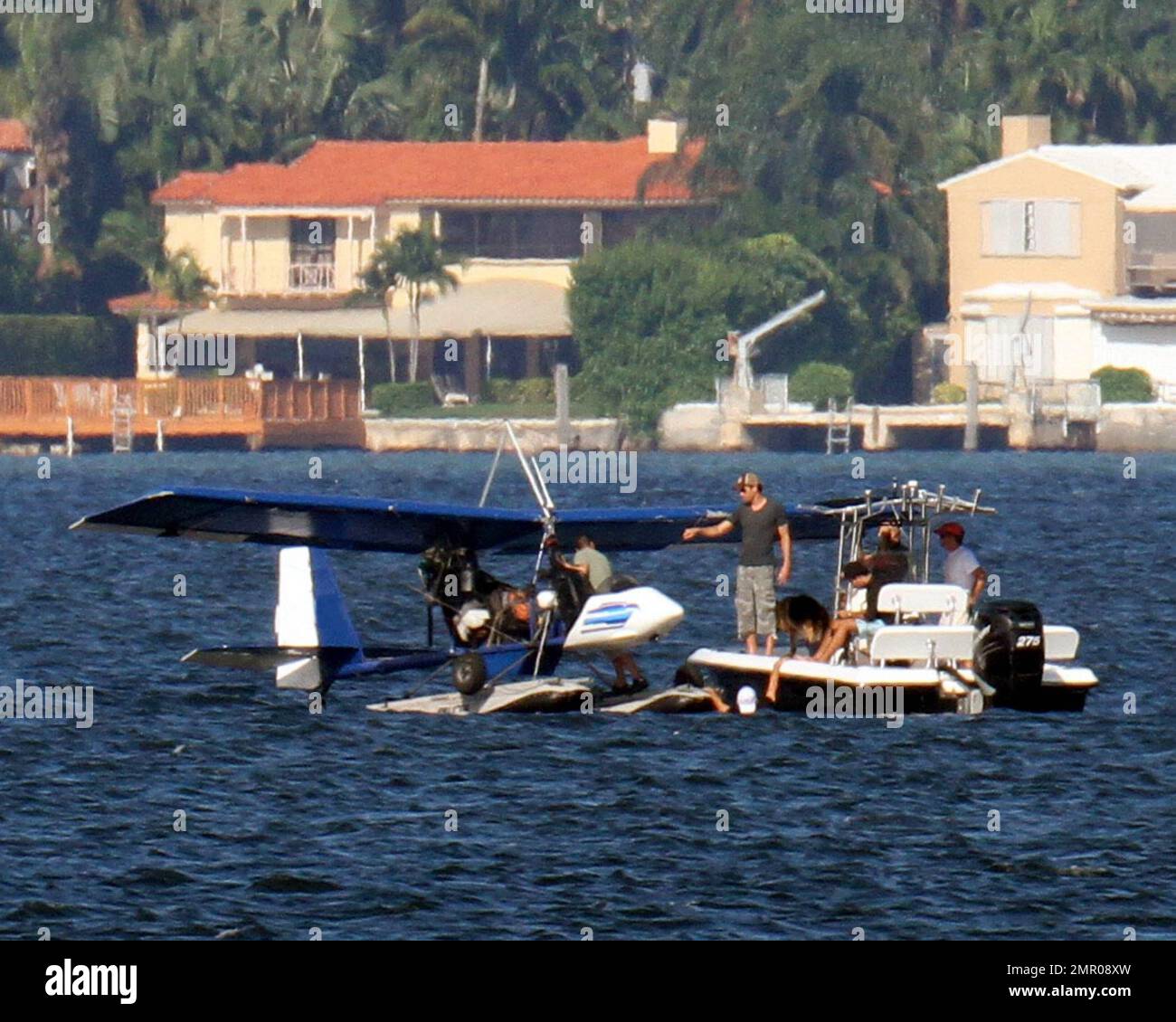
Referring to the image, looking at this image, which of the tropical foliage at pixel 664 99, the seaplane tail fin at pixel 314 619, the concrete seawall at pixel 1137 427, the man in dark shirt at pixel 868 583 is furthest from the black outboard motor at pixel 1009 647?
the tropical foliage at pixel 664 99

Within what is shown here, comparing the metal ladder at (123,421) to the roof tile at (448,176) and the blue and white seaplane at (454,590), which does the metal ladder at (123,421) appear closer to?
the roof tile at (448,176)

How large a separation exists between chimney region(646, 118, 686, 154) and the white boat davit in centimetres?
7471

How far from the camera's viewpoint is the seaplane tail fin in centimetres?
2866

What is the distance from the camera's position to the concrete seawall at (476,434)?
298ft

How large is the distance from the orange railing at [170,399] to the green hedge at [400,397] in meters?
1.82

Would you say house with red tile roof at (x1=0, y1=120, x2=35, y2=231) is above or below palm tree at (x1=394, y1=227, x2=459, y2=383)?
above

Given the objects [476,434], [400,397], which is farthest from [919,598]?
[400,397]

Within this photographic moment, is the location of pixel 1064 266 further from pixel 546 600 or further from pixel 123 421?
pixel 546 600

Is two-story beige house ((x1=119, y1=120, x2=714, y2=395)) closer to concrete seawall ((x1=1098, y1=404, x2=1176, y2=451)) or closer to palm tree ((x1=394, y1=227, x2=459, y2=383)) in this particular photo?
palm tree ((x1=394, y1=227, x2=459, y2=383))

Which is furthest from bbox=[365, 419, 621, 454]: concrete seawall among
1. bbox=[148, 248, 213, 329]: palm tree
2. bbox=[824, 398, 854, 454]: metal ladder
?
bbox=[148, 248, 213, 329]: palm tree

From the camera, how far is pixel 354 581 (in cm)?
4819
